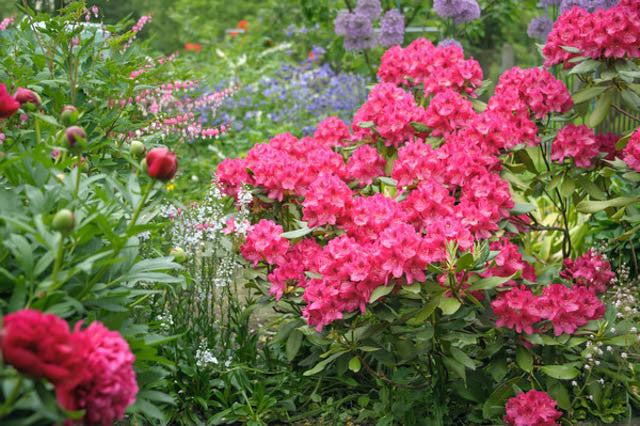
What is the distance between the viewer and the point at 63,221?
1.18 meters

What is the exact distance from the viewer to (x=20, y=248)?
1.23 m

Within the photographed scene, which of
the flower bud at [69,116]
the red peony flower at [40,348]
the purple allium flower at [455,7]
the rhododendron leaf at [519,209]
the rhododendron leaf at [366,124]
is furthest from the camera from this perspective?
the purple allium flower at [455,7]

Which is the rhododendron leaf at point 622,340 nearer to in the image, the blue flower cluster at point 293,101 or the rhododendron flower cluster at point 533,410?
the rhododendron flower cluster at point 533,410

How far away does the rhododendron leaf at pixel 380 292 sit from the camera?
1869 mm

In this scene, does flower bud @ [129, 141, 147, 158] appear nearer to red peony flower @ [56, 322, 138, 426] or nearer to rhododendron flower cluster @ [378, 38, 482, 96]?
red peony flower @ [56, 322, 138, 426]

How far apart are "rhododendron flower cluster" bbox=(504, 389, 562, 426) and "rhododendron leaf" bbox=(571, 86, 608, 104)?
1275 millimetres

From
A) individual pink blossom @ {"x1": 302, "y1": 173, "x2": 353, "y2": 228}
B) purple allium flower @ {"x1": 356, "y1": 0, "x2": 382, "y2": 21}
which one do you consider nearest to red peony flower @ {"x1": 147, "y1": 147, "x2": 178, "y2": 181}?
individual pink blossom @ {"x1": 302, "y1": 173, "x2": 353, "y2": 228}

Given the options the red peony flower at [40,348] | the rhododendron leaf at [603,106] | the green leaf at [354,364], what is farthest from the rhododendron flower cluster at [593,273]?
the red peony flower at [40,348]

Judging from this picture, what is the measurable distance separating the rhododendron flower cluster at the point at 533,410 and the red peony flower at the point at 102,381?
1.40 m

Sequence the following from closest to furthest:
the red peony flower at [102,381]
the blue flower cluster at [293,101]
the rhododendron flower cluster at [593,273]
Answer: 1. the red peony flower at [102,381]
2. the rhododendron flower cluster at [593,273]
3. the blue flower cluster at [293,101]

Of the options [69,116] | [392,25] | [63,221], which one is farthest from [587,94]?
[63,221]

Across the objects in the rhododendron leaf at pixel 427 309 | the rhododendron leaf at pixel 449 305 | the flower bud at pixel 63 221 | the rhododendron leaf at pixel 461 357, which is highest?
the flower bud at pixel 63 221

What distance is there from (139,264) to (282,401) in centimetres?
101

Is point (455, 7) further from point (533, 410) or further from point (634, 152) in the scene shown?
point (533, 410)
